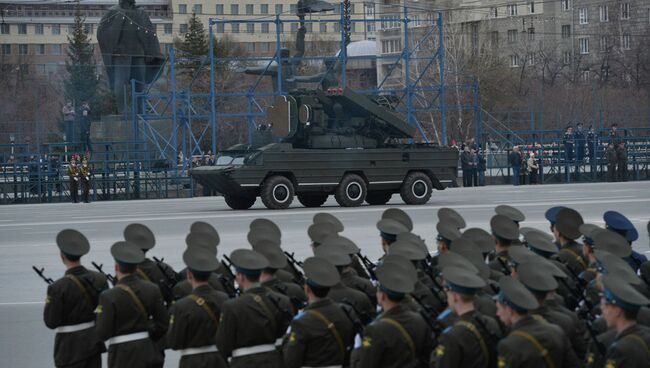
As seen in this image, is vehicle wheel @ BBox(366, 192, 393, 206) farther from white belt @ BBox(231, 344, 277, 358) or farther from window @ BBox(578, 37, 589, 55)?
window @ BBox(578, 37, 589, 55)

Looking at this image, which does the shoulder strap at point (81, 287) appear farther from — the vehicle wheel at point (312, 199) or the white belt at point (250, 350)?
the vehicle wheel at point (312, 199)

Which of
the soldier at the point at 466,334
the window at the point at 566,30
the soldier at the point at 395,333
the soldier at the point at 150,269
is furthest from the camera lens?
the window at the point at 566,30

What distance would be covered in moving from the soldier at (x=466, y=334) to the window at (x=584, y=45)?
262ft

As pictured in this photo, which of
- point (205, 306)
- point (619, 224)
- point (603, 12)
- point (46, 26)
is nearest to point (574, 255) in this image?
point (619, 224)

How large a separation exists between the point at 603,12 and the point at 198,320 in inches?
3088

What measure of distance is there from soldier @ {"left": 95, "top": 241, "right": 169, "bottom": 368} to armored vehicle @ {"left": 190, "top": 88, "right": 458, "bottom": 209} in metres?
19.2

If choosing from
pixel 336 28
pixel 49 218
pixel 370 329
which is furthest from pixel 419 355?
pixel 336 28

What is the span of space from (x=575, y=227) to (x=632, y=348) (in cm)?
397

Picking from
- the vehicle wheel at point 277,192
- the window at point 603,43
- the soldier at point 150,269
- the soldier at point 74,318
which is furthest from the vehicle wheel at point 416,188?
the window at point 603,43

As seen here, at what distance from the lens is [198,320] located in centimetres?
834

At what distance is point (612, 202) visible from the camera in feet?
95.8

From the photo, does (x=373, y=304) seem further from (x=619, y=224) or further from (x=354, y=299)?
(x=619, y=224)

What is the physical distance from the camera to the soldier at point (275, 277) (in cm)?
846

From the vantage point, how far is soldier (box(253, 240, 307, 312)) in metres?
8.46
